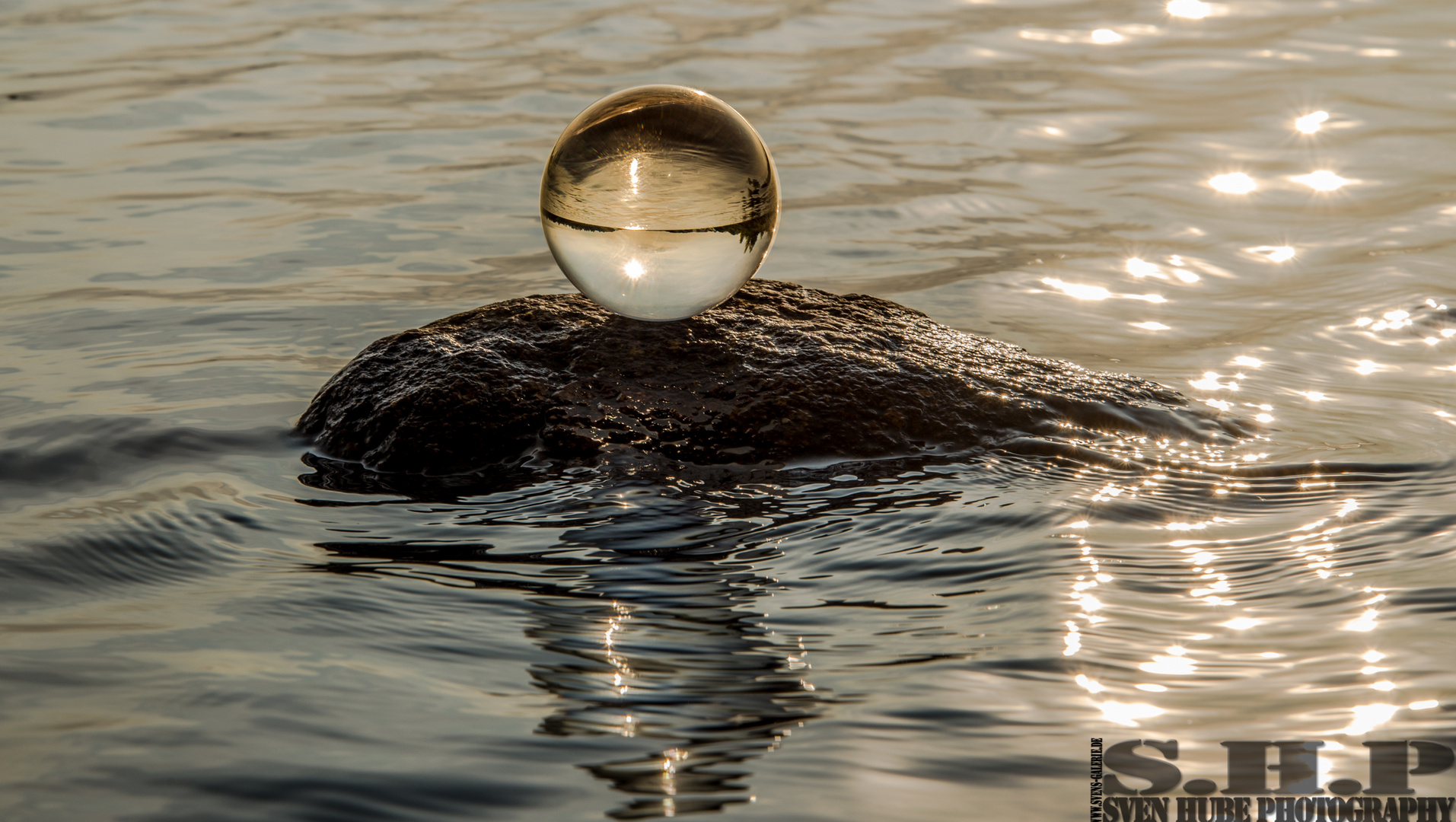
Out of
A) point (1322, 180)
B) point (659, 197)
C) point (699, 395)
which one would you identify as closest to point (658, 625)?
point (699, 395)

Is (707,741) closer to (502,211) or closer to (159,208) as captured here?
(502,211)

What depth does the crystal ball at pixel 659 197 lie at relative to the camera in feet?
13.3

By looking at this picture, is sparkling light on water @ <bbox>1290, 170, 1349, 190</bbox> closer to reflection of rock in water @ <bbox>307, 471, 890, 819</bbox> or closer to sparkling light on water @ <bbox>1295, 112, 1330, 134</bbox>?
sparkling light on water @ <bbox>1295, 112, 1330, 134</bbox>

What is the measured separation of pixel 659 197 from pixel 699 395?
0.65 meters

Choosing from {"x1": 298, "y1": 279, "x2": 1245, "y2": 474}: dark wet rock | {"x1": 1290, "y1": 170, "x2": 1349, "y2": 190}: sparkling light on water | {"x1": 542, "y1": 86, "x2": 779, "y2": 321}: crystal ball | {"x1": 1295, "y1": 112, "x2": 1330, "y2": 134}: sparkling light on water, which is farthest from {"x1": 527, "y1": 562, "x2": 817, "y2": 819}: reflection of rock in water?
{"x1": 1295, "y1": 112, "x2": 1330, "y2": 134}: sparkling light on water

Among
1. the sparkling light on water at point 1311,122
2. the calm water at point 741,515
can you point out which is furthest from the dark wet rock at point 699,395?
the sparkling light on water at point 1311,122

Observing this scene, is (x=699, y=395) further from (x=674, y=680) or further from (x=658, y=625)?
(x=674, y=680)

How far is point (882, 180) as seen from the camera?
8.36m

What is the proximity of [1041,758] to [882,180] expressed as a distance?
6245mm

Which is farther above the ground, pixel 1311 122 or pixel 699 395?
pixel 1311 122

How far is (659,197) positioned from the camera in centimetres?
405

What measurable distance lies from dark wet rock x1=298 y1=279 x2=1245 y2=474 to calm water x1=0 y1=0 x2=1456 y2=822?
20cm

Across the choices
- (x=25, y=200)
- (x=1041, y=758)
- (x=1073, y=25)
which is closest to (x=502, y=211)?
(x=25, y=200)

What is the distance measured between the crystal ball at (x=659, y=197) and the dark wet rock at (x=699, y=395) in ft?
0.89
